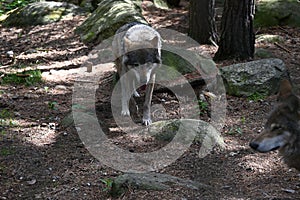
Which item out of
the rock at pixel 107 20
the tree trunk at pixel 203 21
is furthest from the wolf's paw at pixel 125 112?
the rock at pixel 107 20

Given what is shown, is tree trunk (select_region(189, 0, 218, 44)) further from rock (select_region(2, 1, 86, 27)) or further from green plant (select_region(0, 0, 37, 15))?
green plant (select_region(0, 0, 37, 15))

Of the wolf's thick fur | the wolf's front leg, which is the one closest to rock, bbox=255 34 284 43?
the wolf's front leg

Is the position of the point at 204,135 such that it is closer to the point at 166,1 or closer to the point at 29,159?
the point at 29,159

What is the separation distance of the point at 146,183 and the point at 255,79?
152 inches

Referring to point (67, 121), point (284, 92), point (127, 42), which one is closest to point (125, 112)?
point (67, 121)

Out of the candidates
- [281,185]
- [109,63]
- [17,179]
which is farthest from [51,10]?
[281,185]

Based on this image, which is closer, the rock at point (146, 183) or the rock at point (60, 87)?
the rock at point (146, 183)

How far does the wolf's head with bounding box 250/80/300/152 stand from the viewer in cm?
441

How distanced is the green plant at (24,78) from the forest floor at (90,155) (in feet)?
0.51

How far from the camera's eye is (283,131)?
14.5 ft

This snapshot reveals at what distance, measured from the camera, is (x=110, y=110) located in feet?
25.1

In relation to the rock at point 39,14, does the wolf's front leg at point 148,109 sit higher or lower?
higher

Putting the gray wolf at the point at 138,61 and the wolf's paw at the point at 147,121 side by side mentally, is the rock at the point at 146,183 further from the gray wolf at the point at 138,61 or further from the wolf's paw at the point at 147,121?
the gray wolf at the point at 138,61

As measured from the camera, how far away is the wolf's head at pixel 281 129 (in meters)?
4.41
